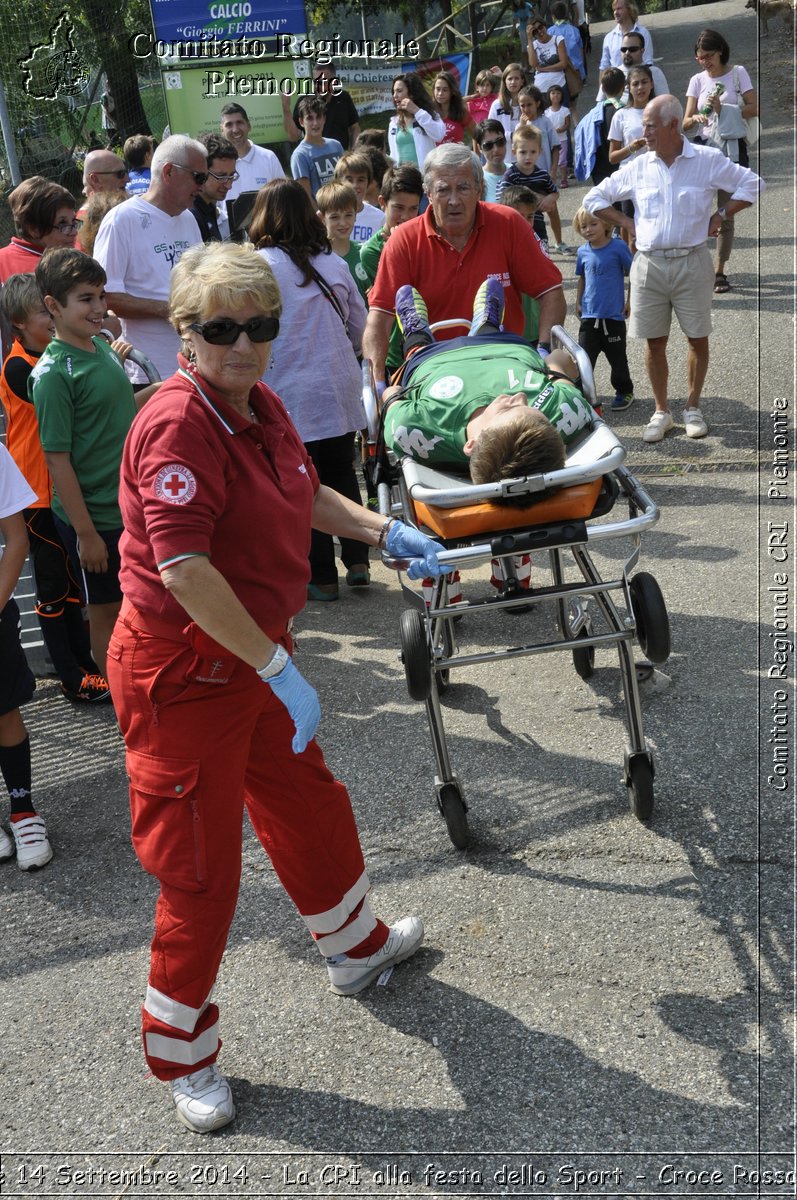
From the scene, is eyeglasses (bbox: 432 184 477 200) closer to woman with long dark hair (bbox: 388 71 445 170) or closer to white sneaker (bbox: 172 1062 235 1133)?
white sneaker (bbox: 172 1062 235 1133)

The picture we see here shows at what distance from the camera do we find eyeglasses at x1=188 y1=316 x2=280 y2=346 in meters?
2.50

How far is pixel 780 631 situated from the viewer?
4934 mm

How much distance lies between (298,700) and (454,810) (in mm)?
1187

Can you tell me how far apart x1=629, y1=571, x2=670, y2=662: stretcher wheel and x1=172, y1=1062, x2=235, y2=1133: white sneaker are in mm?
1737

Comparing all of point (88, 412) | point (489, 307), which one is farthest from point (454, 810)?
point (489, 307)

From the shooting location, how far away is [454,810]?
12.1 ft

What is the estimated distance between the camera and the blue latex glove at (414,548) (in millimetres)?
3090

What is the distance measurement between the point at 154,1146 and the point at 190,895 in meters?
0.66

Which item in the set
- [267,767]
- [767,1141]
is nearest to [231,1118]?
[267,767]

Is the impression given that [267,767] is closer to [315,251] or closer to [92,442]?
[92,442]

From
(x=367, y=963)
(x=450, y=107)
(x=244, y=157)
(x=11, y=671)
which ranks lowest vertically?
(x=367, y=963)

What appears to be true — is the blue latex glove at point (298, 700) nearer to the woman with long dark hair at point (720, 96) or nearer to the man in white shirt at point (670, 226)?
the man in white shirt at point (670, 226)

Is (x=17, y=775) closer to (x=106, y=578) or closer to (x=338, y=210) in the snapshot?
(x=106, y=578)

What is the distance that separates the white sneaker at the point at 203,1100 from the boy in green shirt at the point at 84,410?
7.07 feet
